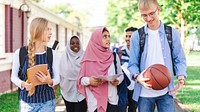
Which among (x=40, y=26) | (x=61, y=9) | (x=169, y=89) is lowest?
(x=169, y=89)

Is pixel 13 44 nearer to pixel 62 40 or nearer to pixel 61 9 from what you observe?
pixel 62 40

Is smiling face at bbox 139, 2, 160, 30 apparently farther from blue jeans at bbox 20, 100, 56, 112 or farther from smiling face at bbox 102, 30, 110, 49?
blue jeans at bbox 20, 100, 56, 112

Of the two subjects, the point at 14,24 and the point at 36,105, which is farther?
the point at 14,24

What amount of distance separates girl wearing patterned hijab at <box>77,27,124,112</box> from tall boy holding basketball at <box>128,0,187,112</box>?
844mm

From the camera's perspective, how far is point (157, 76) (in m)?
4.20

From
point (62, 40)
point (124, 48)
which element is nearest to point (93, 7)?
point (62, 40)

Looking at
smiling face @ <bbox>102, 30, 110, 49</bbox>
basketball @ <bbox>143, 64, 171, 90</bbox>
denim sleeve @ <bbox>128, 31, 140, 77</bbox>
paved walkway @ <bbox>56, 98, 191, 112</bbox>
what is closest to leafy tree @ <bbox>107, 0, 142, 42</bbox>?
paved walkway @ <bbox>56, 98, 191, 112</bbox>

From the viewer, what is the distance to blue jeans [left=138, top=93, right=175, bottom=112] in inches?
174

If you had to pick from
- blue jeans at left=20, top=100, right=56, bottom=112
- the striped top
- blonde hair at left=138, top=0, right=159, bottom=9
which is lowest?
blue jeans at left=20, top=100, right=56, bottom=112

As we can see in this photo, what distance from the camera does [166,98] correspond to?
4.42 metres

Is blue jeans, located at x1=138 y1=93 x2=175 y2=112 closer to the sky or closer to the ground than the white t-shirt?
closer to the ground

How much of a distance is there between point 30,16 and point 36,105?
13.1 meters

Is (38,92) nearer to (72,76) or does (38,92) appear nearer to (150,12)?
(150,12)

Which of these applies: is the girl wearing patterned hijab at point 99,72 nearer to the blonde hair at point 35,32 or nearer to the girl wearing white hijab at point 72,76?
the blonde hair at point 35,32
